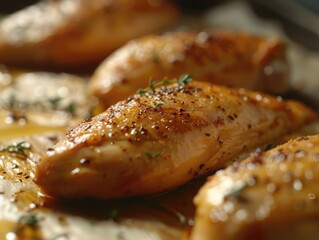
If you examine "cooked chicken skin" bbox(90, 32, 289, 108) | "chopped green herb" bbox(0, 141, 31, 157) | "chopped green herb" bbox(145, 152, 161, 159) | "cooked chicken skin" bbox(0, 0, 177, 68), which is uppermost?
"cooked chicken skin" bbox(0, 0, 177, 68)

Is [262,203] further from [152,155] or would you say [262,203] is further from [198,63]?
[198,63]

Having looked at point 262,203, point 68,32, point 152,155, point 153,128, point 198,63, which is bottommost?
point 262,203

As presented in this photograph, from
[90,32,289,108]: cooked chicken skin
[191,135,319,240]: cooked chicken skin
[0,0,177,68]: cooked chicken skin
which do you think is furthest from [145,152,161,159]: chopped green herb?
[0,0,177,68]: cooked chicken skin

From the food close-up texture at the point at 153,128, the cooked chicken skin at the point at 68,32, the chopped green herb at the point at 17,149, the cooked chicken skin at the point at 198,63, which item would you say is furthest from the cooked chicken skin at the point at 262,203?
the cooked chicken skin at the point at 68,32

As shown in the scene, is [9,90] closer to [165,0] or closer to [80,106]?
[80,106]

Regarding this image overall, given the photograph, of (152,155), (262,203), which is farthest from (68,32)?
(262,203)

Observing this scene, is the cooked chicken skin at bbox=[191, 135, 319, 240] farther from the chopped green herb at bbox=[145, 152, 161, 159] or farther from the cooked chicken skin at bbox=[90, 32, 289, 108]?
the cooked chicken skin at bbox=[90, 32, 289, 108]

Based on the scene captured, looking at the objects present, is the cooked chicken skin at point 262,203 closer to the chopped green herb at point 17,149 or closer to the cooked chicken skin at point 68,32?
the chopped green herb at point 17,149
